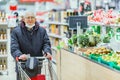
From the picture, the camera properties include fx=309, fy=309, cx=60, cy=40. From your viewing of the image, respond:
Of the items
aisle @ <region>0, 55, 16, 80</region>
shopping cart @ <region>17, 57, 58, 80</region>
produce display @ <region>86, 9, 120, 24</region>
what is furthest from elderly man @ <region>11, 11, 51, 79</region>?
aisle @ <region>0, 55, 16, 80</region>

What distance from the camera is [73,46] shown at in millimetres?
6234

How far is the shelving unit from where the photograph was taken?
8.78 m

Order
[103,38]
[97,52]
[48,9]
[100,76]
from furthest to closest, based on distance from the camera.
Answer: [48,9]
[103,38]
[97,52]
[100,76]

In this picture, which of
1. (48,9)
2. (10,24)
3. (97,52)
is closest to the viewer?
(97,52)

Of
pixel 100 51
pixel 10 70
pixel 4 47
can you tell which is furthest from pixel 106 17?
pixel 4 47

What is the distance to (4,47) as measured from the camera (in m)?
9.00

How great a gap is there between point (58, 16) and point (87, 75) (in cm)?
657

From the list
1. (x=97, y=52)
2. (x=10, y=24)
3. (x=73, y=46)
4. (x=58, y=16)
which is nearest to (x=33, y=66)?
(x=97, y=52)

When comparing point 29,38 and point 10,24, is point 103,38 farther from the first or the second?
point 10,24

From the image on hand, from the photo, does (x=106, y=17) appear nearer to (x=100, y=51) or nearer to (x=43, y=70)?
→ (x=100, y=51)

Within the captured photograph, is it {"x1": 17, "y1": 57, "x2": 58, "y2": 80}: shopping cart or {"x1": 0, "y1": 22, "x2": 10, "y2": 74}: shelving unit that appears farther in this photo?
{"x1": 0, "y1": 22, "x2": 10, "y2": 74}: shelving unit

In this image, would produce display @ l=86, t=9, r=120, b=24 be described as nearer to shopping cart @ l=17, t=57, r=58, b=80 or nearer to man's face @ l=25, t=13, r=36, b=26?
man's face @ l=25, t=13, r=36, b=26

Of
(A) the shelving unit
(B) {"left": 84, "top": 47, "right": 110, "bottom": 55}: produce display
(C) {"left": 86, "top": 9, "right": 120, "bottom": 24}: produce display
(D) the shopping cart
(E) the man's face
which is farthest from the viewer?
(A) the shelving unit

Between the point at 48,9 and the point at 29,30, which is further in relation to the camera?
the point at 48,9
